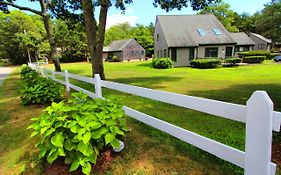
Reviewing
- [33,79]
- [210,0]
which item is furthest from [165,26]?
[33,79]

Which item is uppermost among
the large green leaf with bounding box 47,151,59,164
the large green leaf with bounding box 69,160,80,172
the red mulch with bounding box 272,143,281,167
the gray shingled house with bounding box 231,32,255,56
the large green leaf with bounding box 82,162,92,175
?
the gray shingled house with bounding box 231,32,255,56

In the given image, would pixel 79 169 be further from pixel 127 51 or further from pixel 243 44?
pixel 127 51

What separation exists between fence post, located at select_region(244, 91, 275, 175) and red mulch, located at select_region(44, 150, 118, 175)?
6.77 ft

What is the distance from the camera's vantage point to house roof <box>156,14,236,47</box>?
96.1 ft

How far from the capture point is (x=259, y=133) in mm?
2156

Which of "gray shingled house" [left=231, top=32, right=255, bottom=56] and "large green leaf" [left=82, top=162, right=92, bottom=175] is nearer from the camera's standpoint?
"large green leaf" [left=82, top=162, right=92, bottom=175]

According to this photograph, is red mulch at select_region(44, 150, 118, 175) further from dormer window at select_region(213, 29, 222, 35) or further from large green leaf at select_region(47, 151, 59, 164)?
dormer window at select_region(213, 29, 222, 35)

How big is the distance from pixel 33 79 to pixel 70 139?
20.3ft

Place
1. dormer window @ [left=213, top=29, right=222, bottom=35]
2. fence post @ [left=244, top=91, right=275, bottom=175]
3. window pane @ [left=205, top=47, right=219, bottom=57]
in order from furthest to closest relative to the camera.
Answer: dormer window @ [left=213, top=29, right=222, bottom=35]
window pane @ [left=205, top=47, right=219, bottom=57]
fence post @ [left=244, top=91, right=275, bottom=175]

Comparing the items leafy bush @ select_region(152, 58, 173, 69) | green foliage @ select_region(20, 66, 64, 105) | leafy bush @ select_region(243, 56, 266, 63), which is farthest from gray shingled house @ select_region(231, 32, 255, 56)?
green foliage @ select_region(20, 66, 64, 105)

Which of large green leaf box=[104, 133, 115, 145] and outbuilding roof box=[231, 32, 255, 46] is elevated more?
outbuilding roof box=[231, 32, 255, 46]

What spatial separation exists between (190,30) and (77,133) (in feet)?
99.4

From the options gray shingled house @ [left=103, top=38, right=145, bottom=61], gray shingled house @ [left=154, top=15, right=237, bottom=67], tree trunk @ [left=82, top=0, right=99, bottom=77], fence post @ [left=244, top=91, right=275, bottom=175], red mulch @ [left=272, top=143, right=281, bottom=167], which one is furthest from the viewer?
gray shingled house @ [left=103, top=38, right=145, bottom=61]

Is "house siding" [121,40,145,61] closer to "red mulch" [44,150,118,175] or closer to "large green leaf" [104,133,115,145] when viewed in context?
"red mulch" [44,150,118,175]
